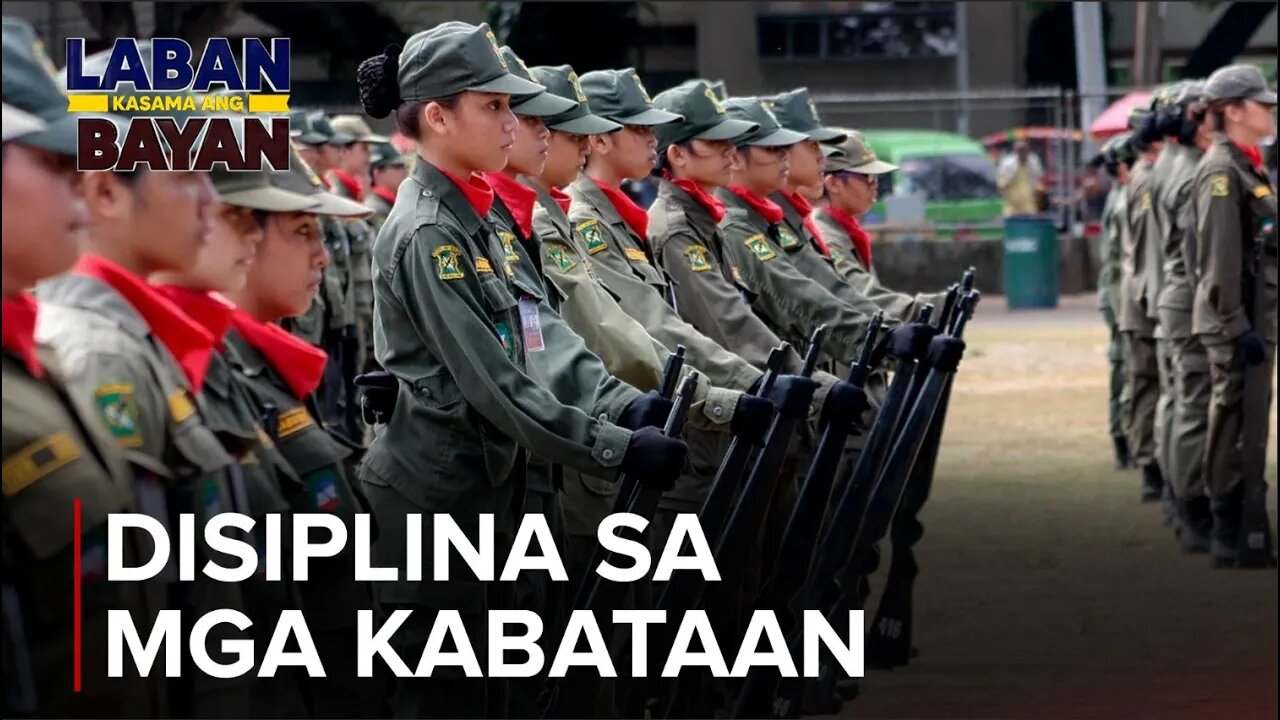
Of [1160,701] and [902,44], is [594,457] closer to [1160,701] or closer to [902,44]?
[1160,701]

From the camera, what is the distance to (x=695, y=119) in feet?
26.6

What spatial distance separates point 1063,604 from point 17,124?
7.41 metres

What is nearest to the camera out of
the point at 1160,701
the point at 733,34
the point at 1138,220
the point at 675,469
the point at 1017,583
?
the point at 675,469

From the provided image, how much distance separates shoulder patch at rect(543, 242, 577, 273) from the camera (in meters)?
6.54

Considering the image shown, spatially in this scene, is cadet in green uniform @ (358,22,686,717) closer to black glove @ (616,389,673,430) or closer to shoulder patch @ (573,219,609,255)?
black glove @ (616,389,673,430)

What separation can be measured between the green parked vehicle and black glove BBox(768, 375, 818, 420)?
847 inches

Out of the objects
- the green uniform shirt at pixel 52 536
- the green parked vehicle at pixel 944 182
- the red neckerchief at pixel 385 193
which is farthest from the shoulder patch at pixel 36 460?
the green parked vehicle at pixel 944 182

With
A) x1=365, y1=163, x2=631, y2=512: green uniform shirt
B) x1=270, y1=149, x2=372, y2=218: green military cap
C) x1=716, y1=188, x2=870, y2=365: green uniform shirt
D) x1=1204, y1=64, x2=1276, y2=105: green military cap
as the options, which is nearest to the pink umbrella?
x1=1204, y1=64, x2=1276, y2=105: green military cap

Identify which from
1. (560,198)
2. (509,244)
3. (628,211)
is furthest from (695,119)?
(509,244)

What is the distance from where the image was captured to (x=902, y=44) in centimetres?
3453

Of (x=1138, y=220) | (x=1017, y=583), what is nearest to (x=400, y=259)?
(x=1017, y=583)

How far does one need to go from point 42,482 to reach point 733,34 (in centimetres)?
2579

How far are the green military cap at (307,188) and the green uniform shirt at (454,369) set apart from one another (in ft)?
2.68

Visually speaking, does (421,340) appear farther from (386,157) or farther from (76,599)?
(386,157)
